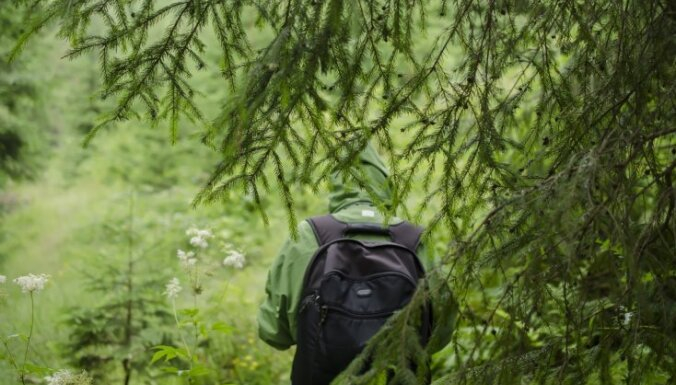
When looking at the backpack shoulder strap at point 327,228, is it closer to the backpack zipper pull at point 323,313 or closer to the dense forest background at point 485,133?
the backpack zipper pull at point 323,313

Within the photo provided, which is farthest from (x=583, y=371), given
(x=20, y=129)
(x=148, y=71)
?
(x=20, y=129)

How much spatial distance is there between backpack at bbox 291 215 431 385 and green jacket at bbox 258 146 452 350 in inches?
4.5

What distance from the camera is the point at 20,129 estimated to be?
25.2 ft

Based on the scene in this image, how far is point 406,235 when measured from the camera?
10.4 feet

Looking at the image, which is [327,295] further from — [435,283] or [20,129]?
[20,129]

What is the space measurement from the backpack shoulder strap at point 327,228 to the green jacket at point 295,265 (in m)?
0.03

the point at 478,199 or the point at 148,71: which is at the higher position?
the point at 148,71

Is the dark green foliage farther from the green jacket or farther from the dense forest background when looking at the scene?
the green jacket

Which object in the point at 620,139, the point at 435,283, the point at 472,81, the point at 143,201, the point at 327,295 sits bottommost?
the point at 143,201

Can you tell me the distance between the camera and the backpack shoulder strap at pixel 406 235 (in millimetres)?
3145

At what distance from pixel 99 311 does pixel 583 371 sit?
3.87 meters

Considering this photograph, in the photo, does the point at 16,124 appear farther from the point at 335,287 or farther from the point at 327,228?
the point at 335,287

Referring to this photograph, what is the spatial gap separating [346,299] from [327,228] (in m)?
0.40

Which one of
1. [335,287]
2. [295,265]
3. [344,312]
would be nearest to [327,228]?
[295,265]
